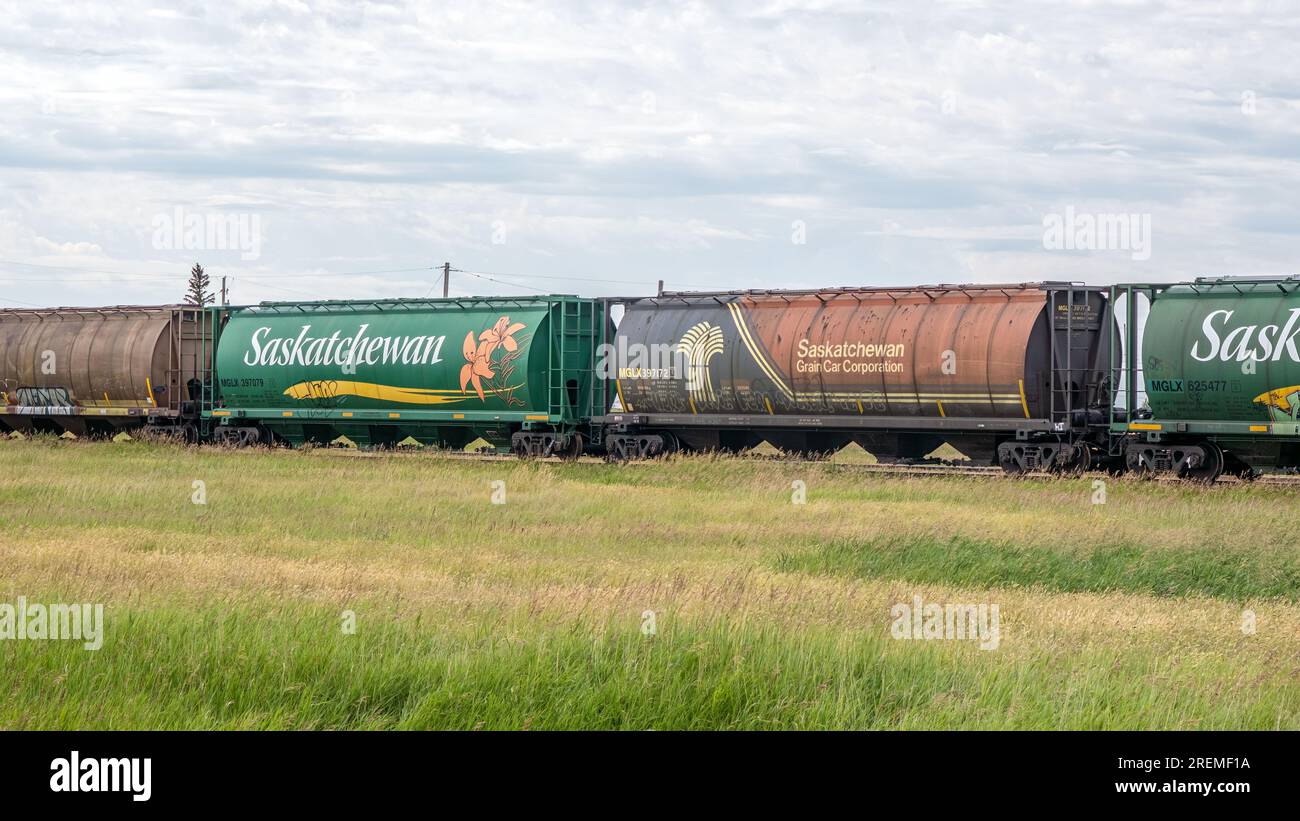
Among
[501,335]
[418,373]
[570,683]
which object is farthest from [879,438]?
[570,683]

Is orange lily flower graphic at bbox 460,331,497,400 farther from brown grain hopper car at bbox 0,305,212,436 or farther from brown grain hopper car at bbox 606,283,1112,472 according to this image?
brown grain hopper car at bbox 0,305,212,436

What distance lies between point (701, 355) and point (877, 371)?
4.10 metres

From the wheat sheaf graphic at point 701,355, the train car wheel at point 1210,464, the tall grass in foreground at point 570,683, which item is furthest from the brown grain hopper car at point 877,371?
the tall grass in foreground at point 570,683

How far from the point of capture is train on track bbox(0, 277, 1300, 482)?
25.6m

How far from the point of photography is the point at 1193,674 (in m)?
9.48

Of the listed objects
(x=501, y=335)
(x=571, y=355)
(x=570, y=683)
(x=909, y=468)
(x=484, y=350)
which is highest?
(x=501, y=335)

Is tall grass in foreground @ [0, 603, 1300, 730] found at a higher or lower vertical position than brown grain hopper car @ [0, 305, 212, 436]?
lower

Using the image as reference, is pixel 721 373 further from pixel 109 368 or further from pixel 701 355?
pixel 109 368

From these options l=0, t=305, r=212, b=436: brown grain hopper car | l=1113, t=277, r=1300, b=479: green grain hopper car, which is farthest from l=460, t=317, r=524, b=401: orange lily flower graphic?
l=1113, t=277, r=1300, b=479: green grain hopper car

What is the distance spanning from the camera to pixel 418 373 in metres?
33.6

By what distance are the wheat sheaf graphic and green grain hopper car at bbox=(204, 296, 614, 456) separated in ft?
8.86

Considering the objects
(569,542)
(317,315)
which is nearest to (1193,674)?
(569,542)

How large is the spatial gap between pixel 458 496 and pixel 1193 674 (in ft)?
49.6

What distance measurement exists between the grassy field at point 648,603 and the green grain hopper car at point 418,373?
27.5 feet
